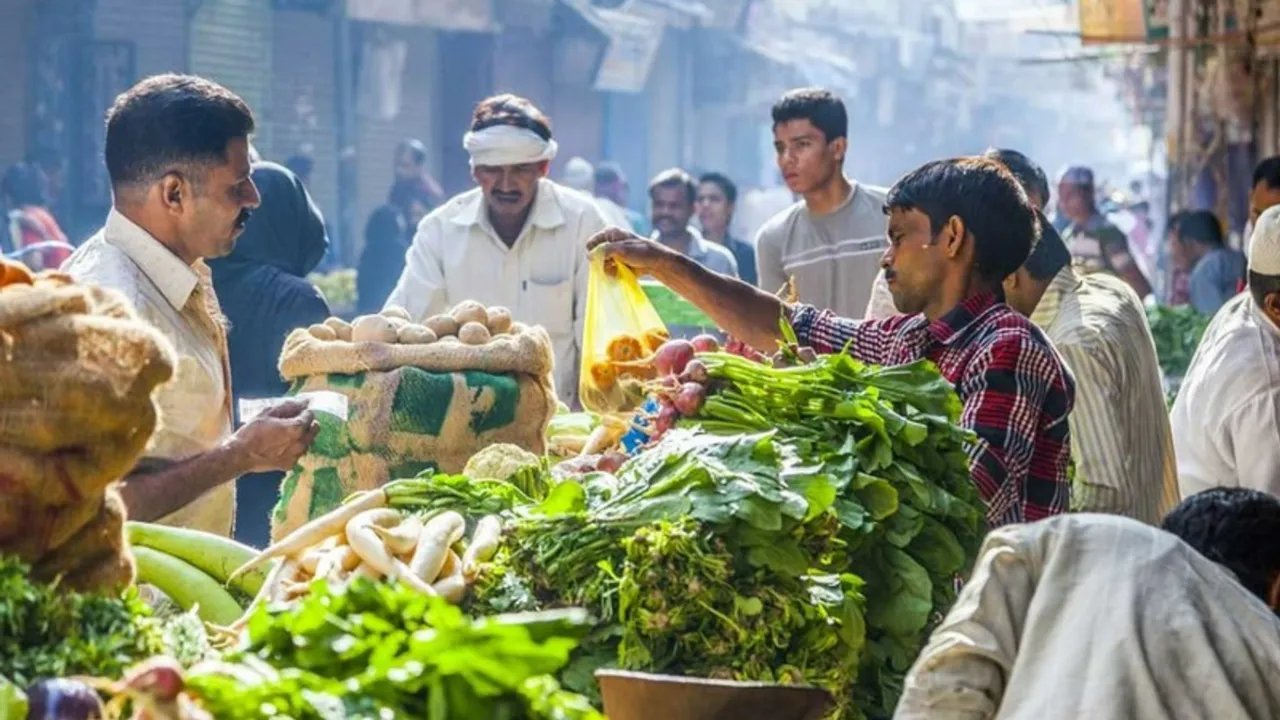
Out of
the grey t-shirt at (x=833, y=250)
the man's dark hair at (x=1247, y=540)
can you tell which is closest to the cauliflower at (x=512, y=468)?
the man's dark hair at (x=1247, y=540)

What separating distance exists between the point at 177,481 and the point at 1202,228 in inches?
433

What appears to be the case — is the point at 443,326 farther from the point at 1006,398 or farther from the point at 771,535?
the point at 771,535

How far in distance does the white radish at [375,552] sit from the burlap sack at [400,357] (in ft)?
4.01

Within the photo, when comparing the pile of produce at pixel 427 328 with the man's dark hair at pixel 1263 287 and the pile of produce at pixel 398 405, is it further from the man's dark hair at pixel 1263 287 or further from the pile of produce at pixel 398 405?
the man's dark hair at pixel 1263 287

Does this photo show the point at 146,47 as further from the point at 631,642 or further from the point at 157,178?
the point at 631,642

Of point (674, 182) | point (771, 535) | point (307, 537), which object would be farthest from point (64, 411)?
point (674, 182)

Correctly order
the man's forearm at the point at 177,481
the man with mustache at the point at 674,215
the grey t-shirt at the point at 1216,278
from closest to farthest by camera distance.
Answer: the man's forearm at the point at 177,481, the man with mustache at the point at 674,215, the grey t-shirt at the point at 1216,278

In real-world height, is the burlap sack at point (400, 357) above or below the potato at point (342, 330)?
below

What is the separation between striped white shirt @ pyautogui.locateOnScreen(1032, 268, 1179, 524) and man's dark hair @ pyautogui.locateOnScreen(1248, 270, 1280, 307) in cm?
32

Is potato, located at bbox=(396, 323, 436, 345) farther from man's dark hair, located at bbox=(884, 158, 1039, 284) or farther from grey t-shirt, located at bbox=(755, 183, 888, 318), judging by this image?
grey t-shirt, located at bbox=(755, 183, 888, 318)

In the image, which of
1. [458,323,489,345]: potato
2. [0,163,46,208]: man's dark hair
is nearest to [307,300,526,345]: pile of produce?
[458,323,489,345]: potato

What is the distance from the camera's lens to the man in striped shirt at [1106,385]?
5.83 meters

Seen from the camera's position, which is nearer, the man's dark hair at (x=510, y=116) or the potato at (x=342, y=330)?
the potato at (x=342, y=330)

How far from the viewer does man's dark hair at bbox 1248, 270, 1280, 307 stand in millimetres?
5957
